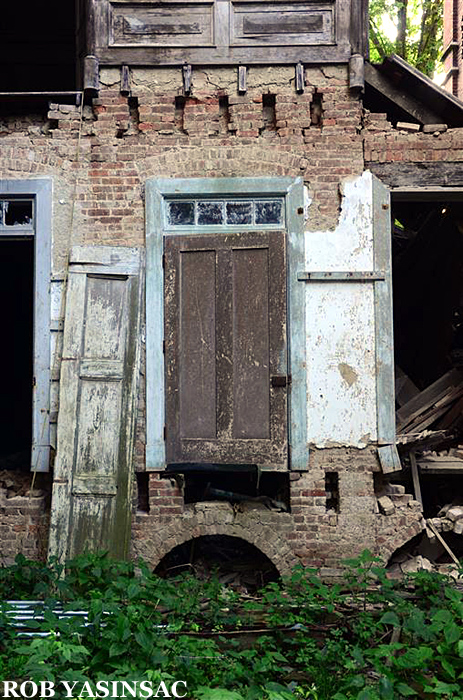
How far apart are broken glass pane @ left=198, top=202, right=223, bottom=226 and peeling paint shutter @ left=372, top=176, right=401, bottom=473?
1437mm

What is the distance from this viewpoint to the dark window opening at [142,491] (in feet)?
25.5

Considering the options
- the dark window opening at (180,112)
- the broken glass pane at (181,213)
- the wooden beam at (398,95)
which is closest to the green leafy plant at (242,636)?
the broken glass pane at (181,213)

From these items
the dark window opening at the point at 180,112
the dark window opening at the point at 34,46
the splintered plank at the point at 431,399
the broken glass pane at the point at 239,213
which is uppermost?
the dark window opening at the point at 34,46

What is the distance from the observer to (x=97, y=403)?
7.60 meters

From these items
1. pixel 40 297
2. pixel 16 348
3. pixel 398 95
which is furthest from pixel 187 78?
pixel 16 348

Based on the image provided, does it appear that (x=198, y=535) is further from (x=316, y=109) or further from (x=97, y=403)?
(x=316, y=109)

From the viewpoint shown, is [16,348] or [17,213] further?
[16,348]

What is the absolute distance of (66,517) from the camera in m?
7.32

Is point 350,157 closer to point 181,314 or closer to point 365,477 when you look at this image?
point 181,314

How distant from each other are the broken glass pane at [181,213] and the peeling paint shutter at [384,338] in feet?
5.58

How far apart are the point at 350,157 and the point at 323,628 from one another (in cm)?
419

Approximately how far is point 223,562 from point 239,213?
3.28 m

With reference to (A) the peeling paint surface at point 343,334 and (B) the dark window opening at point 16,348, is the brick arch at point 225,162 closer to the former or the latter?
(A) the peeling paint surface at point 343,334

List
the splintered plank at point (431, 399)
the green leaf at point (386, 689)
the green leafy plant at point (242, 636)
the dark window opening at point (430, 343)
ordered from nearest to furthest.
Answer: the green leaf at point (386, 689)
the green leafy plant at point (242, 636)
the dark window opening at point (430, 343)
the splintered plank at point (431, 399)
